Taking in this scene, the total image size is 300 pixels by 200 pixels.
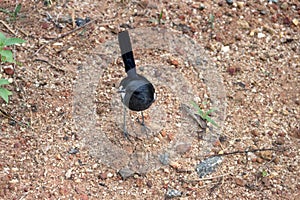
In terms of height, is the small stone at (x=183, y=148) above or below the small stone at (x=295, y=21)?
below

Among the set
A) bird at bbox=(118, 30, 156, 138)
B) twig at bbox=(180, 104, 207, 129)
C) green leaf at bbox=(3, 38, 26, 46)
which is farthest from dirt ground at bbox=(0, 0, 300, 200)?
green leaf at bbox=(3, 38, 26, 46)

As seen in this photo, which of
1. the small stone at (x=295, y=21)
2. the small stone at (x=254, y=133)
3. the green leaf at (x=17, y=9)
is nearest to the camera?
the small stone at (x=254, y=133)

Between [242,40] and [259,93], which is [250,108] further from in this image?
[242,40]

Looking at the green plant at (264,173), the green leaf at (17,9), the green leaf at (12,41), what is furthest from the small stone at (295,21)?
the green leaf at (12,41)

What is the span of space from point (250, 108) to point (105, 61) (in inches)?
44.3

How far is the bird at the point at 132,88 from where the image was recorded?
338cm

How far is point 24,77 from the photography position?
3791 mm

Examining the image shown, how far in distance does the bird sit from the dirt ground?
0.28m

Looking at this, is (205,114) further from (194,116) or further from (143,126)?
(143,126)

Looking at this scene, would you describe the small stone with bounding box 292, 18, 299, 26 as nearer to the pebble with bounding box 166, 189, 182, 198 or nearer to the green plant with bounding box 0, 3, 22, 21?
the pebble with bounding box 166, 189, 182, 198

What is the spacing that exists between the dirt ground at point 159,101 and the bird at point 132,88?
285 millimetres

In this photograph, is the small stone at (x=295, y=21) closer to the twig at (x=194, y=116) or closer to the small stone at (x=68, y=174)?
the twig at (x=194, y=116)

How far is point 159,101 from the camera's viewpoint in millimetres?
3844

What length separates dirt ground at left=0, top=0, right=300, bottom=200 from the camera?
3445 mm
